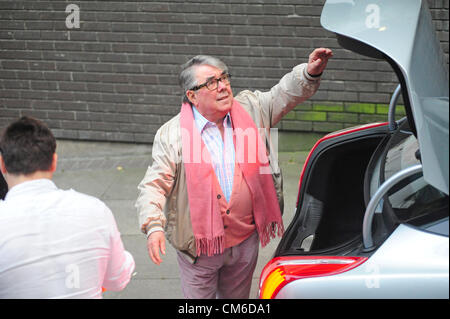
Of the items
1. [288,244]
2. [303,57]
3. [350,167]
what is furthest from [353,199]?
[303,57]

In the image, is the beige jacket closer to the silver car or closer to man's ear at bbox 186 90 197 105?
man's ear at bbox 186 90 197 105

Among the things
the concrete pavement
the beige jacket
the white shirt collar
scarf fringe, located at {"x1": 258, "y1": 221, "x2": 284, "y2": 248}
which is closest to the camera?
the white shirt collar

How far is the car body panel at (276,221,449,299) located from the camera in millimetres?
2197

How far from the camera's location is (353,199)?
11.6 feet

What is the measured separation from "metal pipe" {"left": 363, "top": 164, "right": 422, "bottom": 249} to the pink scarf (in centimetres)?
85

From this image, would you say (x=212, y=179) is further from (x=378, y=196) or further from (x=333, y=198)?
(x=378, y=196)

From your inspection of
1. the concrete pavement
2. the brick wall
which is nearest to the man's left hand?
the concrete pavement

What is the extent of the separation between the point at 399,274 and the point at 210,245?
1.14m

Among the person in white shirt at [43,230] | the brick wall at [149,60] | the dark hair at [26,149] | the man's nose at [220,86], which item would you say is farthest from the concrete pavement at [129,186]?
the dark hair at [26,149]

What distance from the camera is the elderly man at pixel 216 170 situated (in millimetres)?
3117

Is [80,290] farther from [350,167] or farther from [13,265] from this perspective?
[350,167]

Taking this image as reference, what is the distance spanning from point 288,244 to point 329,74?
3559 millimetres

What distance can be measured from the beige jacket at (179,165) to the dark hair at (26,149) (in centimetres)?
75

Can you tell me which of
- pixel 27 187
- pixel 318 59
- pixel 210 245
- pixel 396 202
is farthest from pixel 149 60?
pixel 27 187
